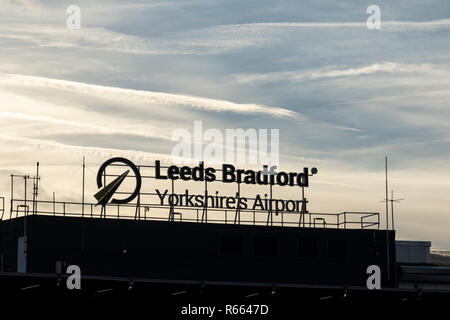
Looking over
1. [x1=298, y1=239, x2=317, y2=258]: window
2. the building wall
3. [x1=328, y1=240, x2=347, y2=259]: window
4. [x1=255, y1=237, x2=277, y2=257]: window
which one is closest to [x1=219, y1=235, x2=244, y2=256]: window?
the building wall

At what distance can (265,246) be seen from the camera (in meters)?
70.8

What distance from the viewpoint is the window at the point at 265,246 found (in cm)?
7050

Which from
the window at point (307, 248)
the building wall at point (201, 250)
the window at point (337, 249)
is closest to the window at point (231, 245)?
the building wall at point (201, 250)

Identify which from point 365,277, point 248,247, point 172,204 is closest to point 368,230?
point 365,277

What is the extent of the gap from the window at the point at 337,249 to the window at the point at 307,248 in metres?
1.38

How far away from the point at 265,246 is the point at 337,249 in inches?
254

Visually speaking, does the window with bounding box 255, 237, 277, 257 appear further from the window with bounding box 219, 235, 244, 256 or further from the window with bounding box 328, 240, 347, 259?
the window with bounding box 328, 240, 347, 259

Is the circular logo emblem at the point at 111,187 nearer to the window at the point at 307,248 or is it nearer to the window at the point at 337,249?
the window at the point at 307,248

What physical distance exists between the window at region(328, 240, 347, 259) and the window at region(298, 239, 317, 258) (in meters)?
1.38

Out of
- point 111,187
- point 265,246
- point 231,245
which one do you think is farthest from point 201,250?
point 111,187

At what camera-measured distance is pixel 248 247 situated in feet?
230

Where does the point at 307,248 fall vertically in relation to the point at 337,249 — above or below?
above

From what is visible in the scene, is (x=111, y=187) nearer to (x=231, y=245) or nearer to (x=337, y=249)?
(x=231, y=245)
